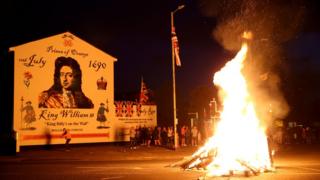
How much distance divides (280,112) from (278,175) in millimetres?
44975

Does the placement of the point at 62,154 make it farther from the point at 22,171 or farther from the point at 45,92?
the point at 22,171

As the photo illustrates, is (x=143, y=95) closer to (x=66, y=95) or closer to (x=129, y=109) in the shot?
(x=129, y=109)

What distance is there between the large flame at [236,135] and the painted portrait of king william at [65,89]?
17152 millimetres

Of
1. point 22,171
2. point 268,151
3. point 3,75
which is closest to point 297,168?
point 268,151

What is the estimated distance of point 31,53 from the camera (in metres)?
32.2

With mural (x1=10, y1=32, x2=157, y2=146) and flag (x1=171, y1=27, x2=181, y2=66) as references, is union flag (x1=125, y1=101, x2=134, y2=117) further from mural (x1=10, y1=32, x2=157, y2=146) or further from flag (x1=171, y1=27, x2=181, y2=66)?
flag (x1=171, y1=27, x2=181, y2=66)

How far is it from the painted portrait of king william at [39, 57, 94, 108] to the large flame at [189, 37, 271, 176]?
1715 cm

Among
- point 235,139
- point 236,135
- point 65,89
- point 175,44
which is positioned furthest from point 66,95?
point 235,139

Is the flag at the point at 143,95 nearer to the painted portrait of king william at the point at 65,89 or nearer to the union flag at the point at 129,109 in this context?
the union flag at the point at 129,109

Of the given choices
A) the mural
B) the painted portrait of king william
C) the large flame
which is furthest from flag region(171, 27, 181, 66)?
the large flame

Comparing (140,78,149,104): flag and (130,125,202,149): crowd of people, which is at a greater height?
(140,78,149,104): flag

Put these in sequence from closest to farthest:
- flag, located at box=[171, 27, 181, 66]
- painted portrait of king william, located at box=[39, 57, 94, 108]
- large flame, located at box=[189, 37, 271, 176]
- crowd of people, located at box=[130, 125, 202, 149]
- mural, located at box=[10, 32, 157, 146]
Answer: large flame, located at box=[189, 37, 271, 176] → flag, located at box=[171, 27, 181, 66] → mural, located at box=[10, 32, 157, 146] → painted portrait of king william, located at box=[39, 57, 94, 108] → crowd of people, located at box=[130, 125, 202, 149]

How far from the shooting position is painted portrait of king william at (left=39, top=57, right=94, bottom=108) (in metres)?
33.0

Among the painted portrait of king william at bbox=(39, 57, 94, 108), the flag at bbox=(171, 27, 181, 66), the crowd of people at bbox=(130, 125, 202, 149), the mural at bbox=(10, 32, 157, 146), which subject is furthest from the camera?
the crowd of people at bbox=(130, 125, 202, 149)
